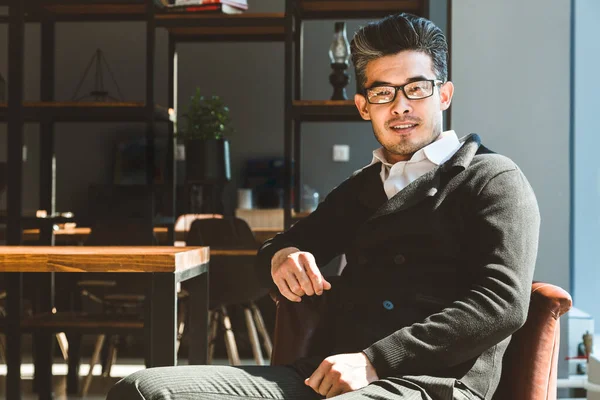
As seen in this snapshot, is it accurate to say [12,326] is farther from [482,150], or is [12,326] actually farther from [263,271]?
[482,150]

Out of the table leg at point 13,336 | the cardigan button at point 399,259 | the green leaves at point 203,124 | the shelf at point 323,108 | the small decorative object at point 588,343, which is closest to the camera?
the cardigan button at point 399,259

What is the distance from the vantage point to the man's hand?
1.27m

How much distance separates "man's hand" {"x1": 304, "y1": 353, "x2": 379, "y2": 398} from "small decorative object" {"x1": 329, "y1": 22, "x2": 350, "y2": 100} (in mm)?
2287

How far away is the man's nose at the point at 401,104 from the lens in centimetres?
158

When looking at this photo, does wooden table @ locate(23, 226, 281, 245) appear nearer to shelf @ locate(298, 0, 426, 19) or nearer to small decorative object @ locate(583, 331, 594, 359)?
shelf @ locate(298, 0, 426, 19)

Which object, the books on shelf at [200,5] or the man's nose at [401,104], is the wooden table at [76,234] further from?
the man's nose at [401,104]

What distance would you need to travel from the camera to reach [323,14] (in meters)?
3.62

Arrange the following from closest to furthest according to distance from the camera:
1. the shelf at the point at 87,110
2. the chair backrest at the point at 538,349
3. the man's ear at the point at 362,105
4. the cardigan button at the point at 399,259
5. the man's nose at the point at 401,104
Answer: the chair backrest at the point at 538,349 → the cardigan button at the point at 399,259 → the man's nose at the point at 401,104 → the man's ear at the point at 362,105 → the shelf at the point at 87,110

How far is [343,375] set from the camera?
1.26 metres

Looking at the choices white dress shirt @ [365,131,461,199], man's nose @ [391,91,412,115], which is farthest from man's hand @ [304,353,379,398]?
man's nose @ [391,91,412,115]

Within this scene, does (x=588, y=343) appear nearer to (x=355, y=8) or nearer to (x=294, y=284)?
(x=294, y=284)

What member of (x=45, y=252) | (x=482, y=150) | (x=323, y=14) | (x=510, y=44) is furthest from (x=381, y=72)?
(x=323, y=14)

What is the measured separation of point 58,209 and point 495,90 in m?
4.61

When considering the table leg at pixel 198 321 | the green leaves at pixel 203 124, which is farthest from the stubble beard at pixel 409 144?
the green leaves at pixel 203 124
